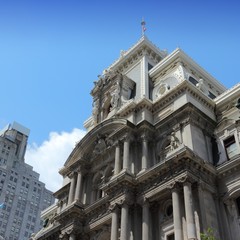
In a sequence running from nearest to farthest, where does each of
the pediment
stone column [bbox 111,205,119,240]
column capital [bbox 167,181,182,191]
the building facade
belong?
column capital [bbox 167,181,182,191], stone column [bbox 111,205,119,240], the pediment, the building facade

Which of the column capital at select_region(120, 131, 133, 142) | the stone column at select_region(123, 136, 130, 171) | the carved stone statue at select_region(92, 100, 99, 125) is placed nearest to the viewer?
the stone column at select_region(123, 136, 130, 171)

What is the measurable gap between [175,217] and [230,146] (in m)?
Answer: 8.98

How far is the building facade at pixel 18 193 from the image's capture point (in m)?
105

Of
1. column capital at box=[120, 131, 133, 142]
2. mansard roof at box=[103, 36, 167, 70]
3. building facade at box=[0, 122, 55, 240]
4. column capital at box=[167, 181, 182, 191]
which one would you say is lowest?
column capital at box=[167, 181, 182, 191]

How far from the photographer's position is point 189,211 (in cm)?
2802

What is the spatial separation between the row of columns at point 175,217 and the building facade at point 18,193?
7352 cm

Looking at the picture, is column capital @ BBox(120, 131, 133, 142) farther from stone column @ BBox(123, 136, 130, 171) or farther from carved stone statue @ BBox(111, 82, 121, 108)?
carved stone statue @ BBox(111, 82, 121, 108)

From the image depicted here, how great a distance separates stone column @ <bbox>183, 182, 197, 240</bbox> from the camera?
88.1 feet

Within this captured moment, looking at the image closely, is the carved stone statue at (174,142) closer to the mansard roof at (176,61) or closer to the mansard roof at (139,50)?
the mansard roof at (176,61)

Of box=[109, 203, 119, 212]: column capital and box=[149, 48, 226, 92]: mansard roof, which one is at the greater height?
box=[149, 48, 226, 92]: mansard roof

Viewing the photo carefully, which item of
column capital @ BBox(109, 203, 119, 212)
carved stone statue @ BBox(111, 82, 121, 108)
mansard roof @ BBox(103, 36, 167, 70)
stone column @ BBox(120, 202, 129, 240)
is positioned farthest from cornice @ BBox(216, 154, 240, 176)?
mansard roof @ BBox(103, 36, 167, 70)

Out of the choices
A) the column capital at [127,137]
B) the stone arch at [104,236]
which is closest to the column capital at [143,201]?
the stone arch at [104,236]

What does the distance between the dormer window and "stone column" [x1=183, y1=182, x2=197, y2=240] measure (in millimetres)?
6014

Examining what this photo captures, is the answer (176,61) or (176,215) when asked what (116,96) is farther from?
(176,215)
